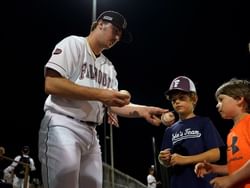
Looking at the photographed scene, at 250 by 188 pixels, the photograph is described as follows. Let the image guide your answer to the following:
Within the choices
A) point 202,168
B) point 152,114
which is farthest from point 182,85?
point 202,168

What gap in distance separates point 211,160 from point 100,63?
4.49 feet

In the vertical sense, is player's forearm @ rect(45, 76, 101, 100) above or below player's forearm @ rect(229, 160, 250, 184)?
above

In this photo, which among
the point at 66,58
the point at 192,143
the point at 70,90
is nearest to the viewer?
the point at 70,90

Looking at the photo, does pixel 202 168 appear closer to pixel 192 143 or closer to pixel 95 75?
pixel 192 143

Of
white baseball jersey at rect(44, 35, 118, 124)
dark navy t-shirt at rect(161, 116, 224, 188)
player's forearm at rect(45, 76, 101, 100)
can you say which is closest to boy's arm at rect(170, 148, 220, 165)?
dark navy t-shirt at rect(161, 116, 224, 188)

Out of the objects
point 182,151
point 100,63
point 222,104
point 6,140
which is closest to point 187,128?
point 182,151

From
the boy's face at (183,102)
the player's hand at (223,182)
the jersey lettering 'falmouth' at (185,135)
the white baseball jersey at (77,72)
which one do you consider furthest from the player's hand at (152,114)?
the player's hand at (223,182)

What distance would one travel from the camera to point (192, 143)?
4.09 meters

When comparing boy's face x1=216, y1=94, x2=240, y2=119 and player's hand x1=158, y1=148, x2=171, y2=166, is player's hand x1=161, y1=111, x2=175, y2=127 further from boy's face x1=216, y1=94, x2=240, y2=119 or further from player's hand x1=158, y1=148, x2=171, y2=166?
boy's face x1=216, y1=94, x2=240, y2=119

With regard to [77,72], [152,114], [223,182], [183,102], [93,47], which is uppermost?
[93,47]

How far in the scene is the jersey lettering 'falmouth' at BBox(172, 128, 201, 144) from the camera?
411 cm

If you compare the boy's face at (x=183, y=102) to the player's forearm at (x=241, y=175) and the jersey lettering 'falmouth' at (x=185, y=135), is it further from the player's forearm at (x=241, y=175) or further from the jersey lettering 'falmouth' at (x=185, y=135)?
the player's forearm at (x=241, y=175)

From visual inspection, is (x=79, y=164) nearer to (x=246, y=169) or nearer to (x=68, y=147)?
(x=68, y=147)

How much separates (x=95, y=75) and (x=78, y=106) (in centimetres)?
32
